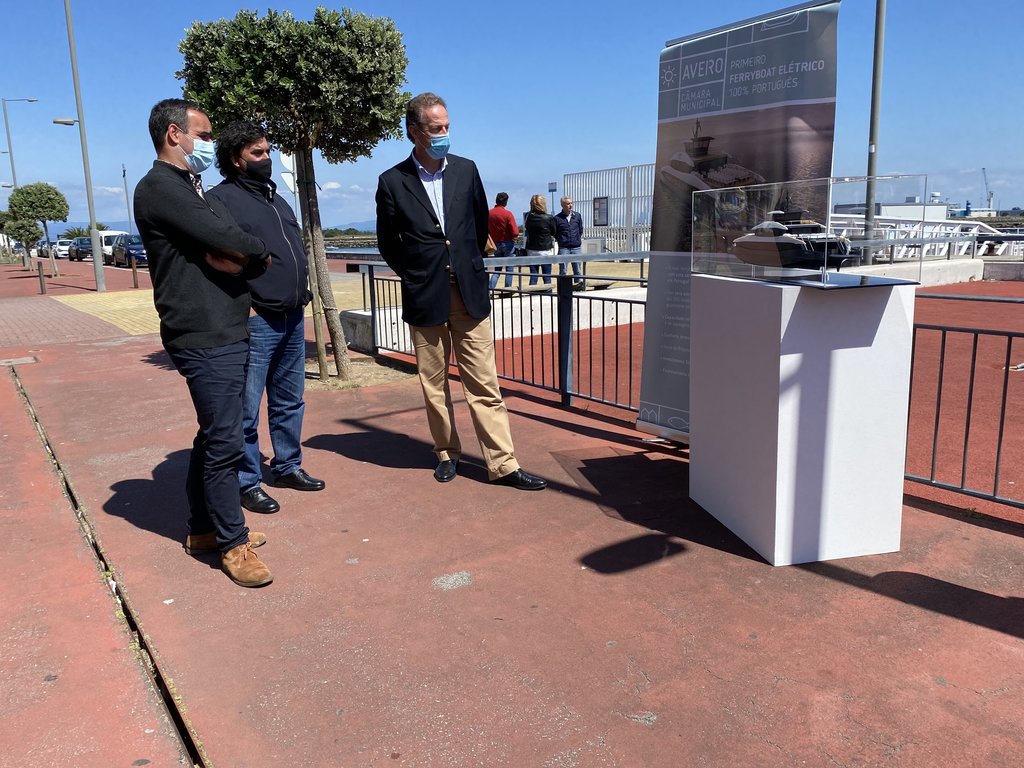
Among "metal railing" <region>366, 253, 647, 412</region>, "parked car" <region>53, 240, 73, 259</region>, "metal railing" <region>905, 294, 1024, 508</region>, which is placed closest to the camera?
"metal railing" <region>905, 294, 1024, 508</region>

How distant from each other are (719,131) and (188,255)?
296cm

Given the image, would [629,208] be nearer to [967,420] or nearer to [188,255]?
[967,420]

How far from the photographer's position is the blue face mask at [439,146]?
4352 millimetres

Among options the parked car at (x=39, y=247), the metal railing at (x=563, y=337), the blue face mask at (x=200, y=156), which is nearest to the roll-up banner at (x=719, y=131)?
the metal railing at (x=563, y=337)

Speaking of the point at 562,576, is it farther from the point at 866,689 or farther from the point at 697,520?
the point at 866,689

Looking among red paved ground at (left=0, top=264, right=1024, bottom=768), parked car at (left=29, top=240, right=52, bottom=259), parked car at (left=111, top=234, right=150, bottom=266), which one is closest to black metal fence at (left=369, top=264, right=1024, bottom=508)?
red paved ground at (left=0, top=264, right=1024, bottom=768)

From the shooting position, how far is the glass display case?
3.16m

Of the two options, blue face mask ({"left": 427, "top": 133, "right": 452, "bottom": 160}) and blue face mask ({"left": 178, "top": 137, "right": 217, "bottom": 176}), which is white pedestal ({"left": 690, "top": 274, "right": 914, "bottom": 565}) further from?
blue face mask ({"left": 178, "top": 137, "right": 217, "bottom": 176})

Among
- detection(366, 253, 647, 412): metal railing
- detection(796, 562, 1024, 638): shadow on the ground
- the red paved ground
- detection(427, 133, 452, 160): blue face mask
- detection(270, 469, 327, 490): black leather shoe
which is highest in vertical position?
detection(427, 133, 452, 160): blue face mask

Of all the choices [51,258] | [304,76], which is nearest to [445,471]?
[304,76]

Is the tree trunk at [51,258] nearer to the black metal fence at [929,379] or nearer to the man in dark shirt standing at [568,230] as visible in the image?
the man in dark shirt standing at [568,230]

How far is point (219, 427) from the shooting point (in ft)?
11.1

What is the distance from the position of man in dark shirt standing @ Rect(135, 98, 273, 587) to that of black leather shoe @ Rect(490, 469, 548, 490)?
1604 mm

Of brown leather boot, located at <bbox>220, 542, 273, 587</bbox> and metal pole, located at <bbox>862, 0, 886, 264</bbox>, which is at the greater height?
metal pole, located at <bbox>862, 0, 886, 264</bbox>
